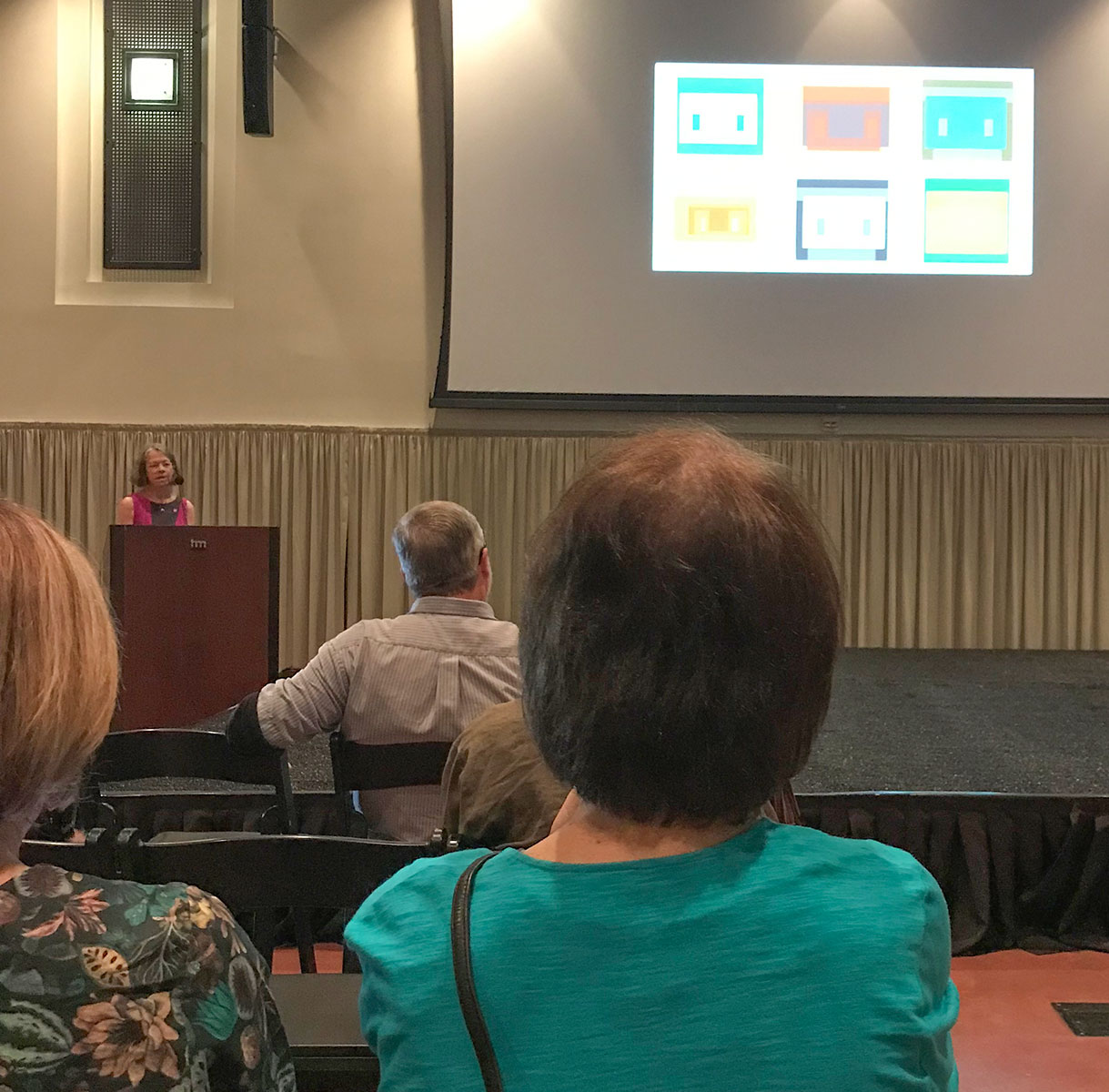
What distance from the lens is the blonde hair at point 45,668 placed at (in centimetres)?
82

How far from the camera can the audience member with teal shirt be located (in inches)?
25.0

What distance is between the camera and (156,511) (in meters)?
5.57

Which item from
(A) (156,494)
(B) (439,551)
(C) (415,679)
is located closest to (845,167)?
(A) (156,494)

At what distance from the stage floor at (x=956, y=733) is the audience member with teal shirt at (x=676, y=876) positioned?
8.58ft

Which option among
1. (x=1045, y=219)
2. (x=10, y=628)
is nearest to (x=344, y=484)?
(x=1045, y=219)

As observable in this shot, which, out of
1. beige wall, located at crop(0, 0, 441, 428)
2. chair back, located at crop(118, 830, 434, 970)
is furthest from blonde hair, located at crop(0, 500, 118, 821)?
beige wall, located at crop(0, 0, 441, 428)

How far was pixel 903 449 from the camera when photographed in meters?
7.04

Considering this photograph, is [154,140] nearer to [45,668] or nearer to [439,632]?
[439,632]

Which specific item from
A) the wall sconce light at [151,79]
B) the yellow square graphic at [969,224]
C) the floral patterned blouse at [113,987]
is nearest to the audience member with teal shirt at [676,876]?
the floral patterned blouse at [113,987]

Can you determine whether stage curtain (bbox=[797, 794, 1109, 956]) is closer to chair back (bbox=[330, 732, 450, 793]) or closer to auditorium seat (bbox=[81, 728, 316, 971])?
chair back (bbox=[330, 732, 450, 793])

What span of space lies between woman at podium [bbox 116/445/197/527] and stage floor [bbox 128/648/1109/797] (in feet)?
4.24

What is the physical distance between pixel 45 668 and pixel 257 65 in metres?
6.08

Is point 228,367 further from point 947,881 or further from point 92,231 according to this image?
point 947,881

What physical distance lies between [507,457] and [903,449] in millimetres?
2408
